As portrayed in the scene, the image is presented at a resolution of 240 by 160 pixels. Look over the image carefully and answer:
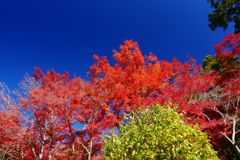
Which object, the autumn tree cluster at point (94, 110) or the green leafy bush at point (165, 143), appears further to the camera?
the autumn tree cluster at point (94, 110)

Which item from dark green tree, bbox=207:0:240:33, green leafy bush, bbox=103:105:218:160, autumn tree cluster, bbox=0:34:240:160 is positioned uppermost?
dark green tree, bbox=207:0:240:33

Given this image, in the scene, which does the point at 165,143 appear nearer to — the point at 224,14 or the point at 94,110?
the point at 94,110

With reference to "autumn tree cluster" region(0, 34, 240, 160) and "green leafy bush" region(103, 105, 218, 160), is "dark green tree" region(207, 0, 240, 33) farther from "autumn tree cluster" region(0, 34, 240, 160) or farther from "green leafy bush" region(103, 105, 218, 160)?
"green leafy bush" region(103, 105, 218, 160)

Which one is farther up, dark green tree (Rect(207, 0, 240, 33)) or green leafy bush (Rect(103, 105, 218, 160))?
dark green tree (Rect(207, 0, 240, 33))

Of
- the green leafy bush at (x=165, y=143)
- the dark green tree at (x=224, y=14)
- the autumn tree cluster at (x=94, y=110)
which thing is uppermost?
the dark green tree at (x=224, y=14)

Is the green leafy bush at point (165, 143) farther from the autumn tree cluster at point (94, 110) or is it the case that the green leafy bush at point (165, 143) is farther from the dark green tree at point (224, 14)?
the dark green tree at point (224, 14)

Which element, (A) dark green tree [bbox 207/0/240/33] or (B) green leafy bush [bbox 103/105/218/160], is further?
(A) dark green tree [bbox 207/0/240/33]

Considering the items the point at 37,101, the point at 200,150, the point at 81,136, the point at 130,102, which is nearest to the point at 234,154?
the point at 130,102

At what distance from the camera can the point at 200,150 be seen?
2.85 metres

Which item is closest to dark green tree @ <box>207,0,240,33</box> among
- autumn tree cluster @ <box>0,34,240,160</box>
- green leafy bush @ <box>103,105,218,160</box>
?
autumn tree cluster @ <box>0,34,240,160</box>

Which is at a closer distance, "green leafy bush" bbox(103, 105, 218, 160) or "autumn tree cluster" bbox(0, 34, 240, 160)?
"green leafy bush" bbox(103, 105, 218, 160)

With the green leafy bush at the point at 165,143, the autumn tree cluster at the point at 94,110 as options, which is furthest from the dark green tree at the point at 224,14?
the green leafy bush at the point at 165,143

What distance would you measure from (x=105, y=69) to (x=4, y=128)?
1001cm

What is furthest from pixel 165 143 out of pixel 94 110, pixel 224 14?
pixel 224 14
